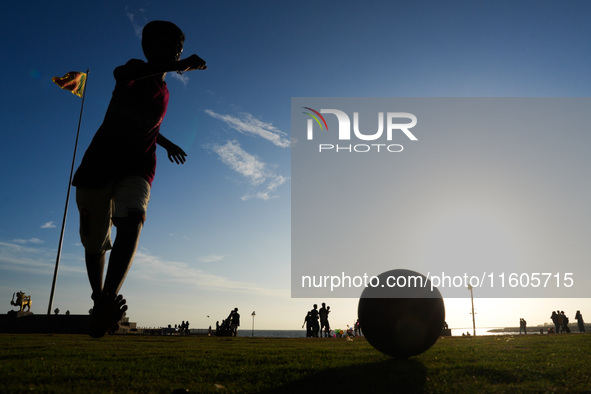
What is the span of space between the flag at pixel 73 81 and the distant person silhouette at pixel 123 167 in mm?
32047

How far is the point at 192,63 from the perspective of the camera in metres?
3.57

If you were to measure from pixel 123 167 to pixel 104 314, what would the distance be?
135 centimetres

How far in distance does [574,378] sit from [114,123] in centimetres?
687

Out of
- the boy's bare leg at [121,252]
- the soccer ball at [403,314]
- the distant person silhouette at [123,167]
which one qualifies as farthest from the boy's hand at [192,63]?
the soccer ball at [403,314]

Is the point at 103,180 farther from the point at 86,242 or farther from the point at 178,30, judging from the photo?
the point at 178,30

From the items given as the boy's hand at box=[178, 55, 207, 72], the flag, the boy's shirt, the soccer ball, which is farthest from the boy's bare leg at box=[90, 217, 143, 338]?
the flag

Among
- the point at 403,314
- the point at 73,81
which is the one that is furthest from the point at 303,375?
the point at 73,81

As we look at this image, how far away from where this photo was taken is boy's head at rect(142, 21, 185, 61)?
404 centimetres

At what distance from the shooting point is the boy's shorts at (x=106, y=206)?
373 centimetres

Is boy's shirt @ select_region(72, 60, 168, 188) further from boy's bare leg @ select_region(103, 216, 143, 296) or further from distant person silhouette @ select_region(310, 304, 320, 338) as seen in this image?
distant person silhouette @ select_region(310, 304, 320, 338)

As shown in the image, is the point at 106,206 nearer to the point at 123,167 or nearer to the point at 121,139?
the point at 123,167

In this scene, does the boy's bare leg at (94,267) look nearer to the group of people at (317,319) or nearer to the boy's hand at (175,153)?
the boy's hand at (175,153)

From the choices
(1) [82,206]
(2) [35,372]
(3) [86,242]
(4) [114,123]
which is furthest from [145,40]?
(2) [35,372]

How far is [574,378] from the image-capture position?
577 cm
